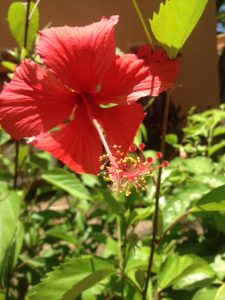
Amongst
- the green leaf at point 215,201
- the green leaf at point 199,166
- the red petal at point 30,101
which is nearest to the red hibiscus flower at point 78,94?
the red petal at point 30,101

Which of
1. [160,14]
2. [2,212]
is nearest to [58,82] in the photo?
[160,14]

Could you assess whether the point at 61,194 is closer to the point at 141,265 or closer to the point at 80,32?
the point at 141,265

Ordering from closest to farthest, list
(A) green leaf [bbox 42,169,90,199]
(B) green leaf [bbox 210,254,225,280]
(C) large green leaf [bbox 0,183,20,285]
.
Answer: (C) large green leaf [bbox 0,183,20,285] < (B) green leaf [bbox 210,254,225,280] < (A) green leaf [bbox 42,169,90,199]

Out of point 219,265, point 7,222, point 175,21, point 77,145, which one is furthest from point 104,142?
point 219,265

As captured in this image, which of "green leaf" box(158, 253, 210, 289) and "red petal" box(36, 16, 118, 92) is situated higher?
"red petal" box(36, 16, 118, 92)

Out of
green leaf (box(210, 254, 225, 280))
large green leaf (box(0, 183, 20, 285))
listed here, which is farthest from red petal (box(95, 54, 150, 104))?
green leaf (box(210, 254, 225, 280))

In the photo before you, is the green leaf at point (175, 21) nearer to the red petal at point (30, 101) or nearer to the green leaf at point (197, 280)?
the red petal at point (30, 101)

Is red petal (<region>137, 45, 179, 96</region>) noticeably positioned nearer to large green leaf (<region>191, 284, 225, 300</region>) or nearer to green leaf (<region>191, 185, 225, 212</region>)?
green leaf (<region>191, 185, 225, 212</region>)

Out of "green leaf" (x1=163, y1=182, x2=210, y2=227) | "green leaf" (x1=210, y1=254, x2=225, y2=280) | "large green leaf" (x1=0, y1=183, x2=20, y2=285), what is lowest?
"green leaf" (x1=210, y1=254, x2=225, y2=280)

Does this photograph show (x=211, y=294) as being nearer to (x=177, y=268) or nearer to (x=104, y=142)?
(x=177, y=268)
